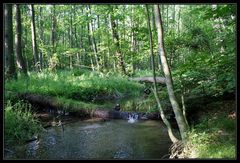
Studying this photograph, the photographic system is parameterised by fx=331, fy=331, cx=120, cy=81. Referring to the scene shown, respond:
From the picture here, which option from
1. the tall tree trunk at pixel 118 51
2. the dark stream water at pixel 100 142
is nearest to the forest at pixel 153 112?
the dark stream water at pixel 100 142

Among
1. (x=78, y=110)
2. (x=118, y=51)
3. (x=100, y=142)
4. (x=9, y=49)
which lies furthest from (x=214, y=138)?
(x=118, y=51)

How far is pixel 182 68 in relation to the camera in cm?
668

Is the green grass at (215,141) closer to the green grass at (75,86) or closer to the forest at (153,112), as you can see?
the forest at (153,112)

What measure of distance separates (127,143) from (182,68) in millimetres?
1863

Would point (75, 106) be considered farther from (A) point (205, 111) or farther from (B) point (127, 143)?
(A) point (205, 111)

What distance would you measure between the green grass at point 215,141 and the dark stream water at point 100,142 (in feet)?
3.21

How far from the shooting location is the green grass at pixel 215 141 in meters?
4.51

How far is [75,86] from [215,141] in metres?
7.23

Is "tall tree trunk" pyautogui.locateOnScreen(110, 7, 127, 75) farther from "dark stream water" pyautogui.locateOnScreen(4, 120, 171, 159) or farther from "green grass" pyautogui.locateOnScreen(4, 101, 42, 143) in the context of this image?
Result: "green grass" pyautogui.locateOnScreen(4, 101, 42, 143)

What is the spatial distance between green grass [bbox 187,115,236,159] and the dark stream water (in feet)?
3.21

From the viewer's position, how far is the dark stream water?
233 inches

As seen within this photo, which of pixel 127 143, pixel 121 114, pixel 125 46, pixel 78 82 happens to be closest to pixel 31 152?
pixel 127 143

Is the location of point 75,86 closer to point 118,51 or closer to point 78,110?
point 78,110

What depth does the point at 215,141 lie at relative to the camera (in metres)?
4.98
